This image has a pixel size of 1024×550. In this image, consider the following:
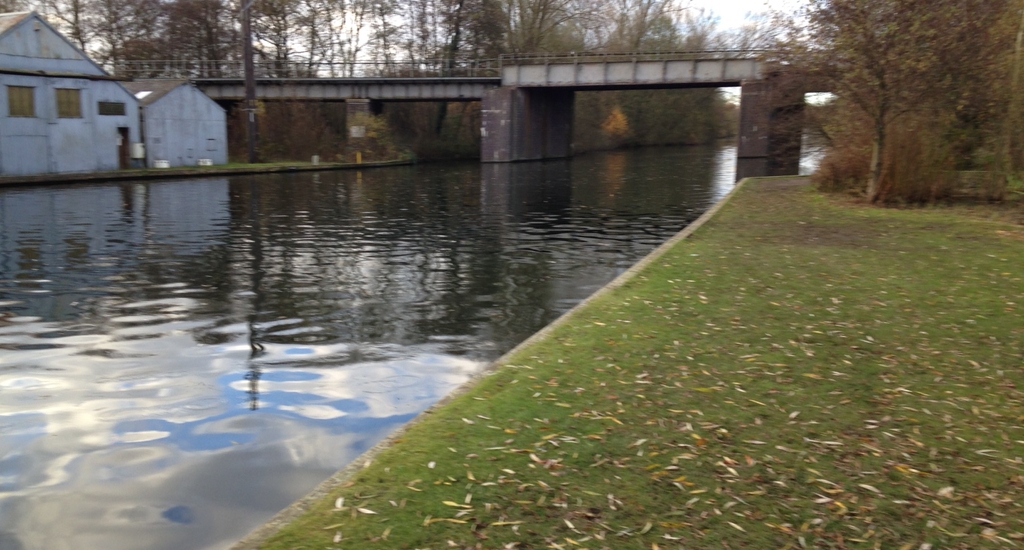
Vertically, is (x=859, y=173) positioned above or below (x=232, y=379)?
above

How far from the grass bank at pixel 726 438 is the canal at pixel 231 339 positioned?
3.17 feet

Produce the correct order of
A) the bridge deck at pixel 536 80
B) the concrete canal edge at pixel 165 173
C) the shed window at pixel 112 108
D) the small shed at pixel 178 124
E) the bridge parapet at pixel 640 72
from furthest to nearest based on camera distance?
the bridge deck at pixel 536 80, the bridge parapet at pixel 640 72, the small shed at pixel 178 124, the shed window at pixel 112 108, the concrete canal edge at pixel 165 173

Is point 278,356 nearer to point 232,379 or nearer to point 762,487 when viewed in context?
point 232,379

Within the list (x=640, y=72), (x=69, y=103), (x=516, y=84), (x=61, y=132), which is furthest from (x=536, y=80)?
(x=61, y=132)

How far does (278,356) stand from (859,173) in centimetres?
2164

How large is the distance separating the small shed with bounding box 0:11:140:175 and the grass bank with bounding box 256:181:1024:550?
3325 cm

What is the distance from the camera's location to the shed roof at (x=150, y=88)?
43.8 meters

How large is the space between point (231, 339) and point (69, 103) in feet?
111

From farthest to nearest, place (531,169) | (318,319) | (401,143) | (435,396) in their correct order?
(401,143) < (531,169) < (318,319) < (435,396)

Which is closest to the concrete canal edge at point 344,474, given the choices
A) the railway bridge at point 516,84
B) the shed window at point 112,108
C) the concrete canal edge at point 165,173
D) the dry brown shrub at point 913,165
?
the dry brown shrub at point 913,165

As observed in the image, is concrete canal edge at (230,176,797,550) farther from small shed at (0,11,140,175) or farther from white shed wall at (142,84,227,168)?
white shed wall at (142,84,227,168)

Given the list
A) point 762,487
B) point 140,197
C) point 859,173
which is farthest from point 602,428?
point 140,197

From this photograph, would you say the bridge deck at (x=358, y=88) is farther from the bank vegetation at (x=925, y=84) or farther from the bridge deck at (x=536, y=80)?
the bank vegetation at (x=925, y=84)

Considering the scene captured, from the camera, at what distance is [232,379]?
8016mm
